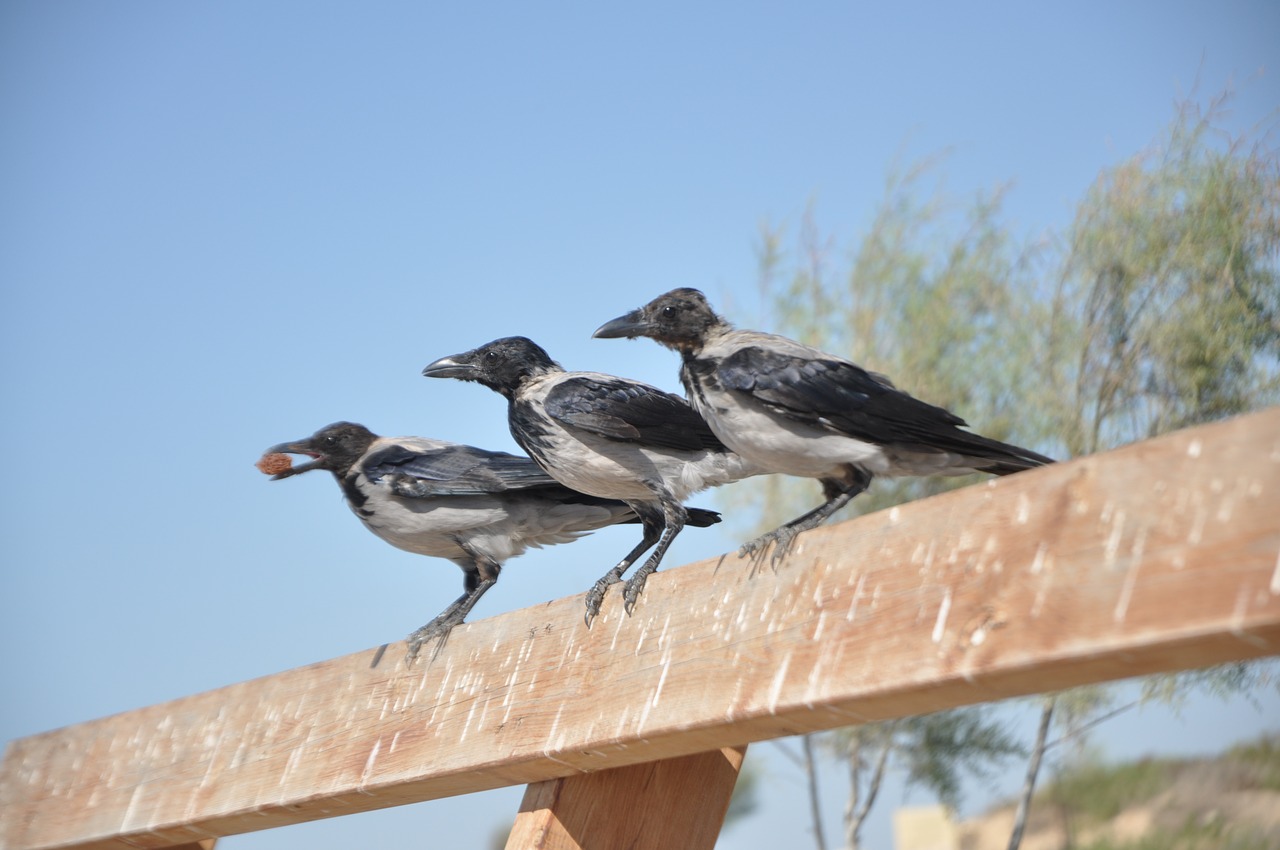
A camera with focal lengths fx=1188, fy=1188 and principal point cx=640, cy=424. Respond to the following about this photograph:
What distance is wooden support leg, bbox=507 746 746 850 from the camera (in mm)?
2312

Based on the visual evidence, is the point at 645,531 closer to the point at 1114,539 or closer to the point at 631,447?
the point at 631,447

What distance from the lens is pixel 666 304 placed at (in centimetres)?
346

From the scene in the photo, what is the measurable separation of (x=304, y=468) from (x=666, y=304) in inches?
67.8

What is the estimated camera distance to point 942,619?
1.70 meters

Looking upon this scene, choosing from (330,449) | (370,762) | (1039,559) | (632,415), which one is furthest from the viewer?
(330,449)

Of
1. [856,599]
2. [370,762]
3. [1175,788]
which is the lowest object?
[370,762]

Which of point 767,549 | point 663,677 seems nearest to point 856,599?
point 767,549

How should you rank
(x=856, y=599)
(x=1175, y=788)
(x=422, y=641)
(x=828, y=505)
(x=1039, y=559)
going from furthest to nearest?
(x=1175, y=788)
(x=828, y=505)
(x=422, y=641)
(x=856, y=599)
(x=1039, y=559)

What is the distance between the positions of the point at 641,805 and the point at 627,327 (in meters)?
1.54

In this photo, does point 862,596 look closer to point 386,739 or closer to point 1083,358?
point 386,739

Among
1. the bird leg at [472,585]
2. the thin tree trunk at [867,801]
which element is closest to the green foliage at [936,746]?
the thin tree trunk at [867,801]

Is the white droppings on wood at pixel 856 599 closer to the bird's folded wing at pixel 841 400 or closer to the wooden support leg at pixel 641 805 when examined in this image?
the wooden support leg at pixel 641 805

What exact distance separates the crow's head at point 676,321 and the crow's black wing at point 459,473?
770 millimetres

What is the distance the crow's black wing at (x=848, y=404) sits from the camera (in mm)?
2846
